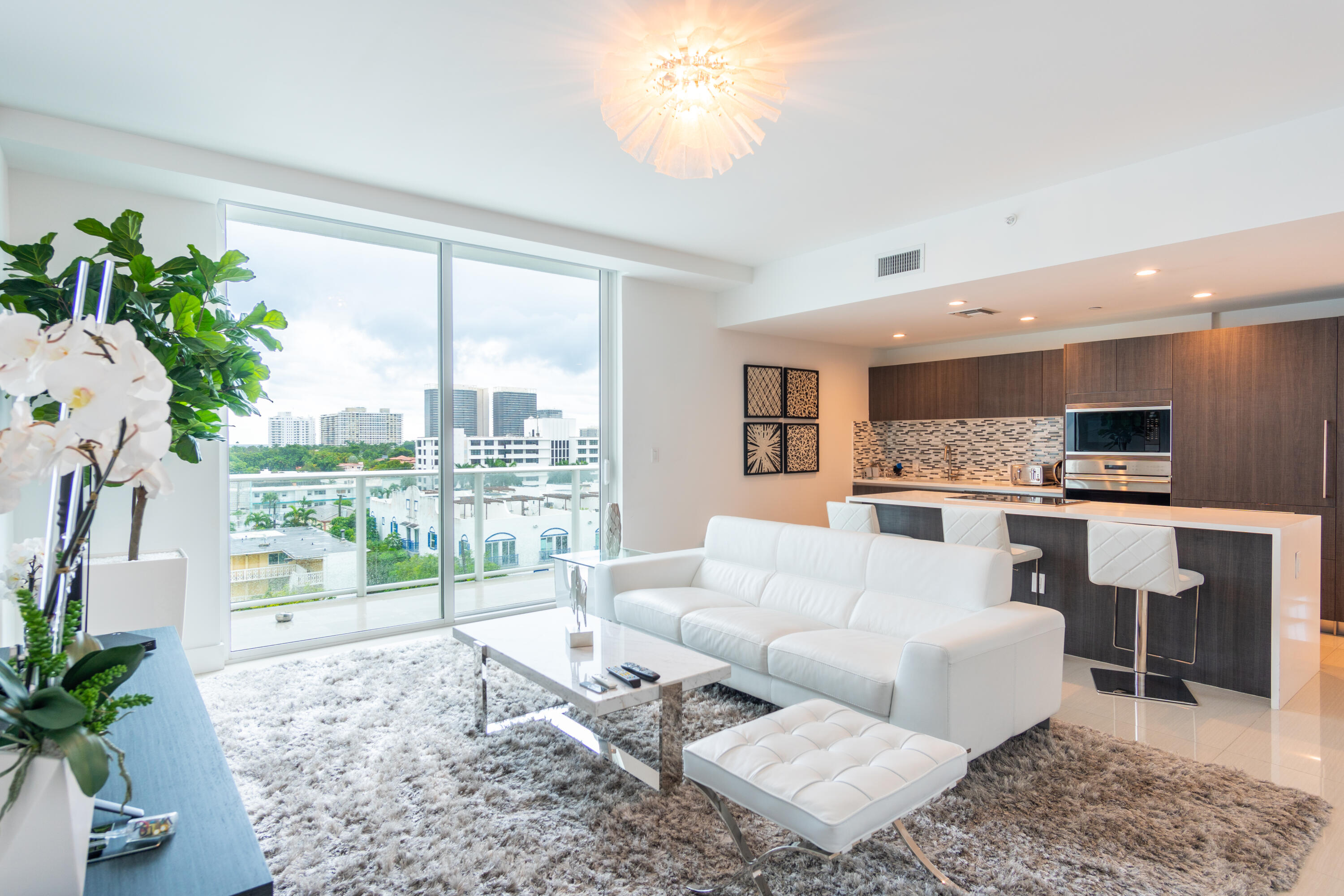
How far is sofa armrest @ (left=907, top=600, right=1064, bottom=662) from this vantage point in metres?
2.49

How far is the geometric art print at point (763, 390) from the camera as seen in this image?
6427 millimetres

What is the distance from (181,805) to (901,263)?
15.6 feet

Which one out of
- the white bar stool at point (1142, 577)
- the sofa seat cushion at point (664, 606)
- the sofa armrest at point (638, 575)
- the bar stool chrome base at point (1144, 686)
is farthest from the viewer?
the sofa armrest at point (638, 575)

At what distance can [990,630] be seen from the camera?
266 centimetres

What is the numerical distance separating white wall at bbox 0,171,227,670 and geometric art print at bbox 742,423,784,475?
4.03 meters

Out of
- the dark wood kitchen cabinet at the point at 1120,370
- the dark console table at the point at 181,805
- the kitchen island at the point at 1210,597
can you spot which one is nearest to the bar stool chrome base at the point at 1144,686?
the kitchen island at the point at 1210,597

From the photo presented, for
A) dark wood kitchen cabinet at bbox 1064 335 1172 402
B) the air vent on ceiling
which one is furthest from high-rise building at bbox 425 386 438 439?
dark wood kitchen cabinet at bbox 1064 335 1172 402

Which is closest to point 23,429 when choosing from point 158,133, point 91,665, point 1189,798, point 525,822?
point 91,665

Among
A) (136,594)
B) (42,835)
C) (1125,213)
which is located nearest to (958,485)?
(1125,213)

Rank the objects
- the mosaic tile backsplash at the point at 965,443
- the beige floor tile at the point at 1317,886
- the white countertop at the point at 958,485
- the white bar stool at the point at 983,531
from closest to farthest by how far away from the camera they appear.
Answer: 1. the beige floor tile at the point at 1317,886
2. the white bar stool at the point at 983,531
3. the white countertop at the point at 958,485
4. the mosaic tile backsplash at the point at 965,443

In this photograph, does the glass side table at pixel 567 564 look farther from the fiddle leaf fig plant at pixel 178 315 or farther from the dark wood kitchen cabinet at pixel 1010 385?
the dark wood kitchen cabinet at pixel 1010 385

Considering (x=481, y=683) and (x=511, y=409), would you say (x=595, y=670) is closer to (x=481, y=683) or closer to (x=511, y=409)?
(x=481, y=683)

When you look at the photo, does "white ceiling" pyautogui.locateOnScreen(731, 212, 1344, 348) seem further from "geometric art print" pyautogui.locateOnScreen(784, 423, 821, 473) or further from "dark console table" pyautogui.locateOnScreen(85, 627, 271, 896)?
"dark console table" pyautogui.locateOnScreen(85, 627, 271, 896)

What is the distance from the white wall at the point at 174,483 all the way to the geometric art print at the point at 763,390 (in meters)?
4.07
